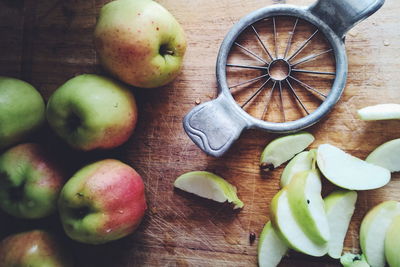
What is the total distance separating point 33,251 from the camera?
3.54 feet

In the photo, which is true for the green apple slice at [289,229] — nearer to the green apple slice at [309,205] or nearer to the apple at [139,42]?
the green apple slice at [309,205]

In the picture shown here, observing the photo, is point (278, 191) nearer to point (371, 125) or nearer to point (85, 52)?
point (371, 125)

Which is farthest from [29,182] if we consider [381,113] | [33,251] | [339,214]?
[381,113]

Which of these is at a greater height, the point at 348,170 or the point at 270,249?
the point at 348,170

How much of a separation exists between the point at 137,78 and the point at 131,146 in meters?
0.21

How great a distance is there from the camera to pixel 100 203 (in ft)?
3.34

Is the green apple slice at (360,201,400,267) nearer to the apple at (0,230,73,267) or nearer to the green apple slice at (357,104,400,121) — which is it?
the green apple slice at (357,104,400,121)

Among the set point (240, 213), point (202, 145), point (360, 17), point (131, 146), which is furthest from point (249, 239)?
point (360, 17)

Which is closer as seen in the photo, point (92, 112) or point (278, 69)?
point (92, 112)

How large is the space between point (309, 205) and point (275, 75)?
12.9 inches

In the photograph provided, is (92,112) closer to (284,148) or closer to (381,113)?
(284,148)

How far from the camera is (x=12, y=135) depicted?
1.10m

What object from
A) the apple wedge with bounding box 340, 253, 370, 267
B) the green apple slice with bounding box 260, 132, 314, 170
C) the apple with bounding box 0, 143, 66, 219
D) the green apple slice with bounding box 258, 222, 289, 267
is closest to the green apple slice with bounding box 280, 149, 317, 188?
the green apple slice with bounding box 260, 132, 314, 170

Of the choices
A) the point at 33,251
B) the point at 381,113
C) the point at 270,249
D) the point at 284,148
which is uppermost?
the point at 381,113
